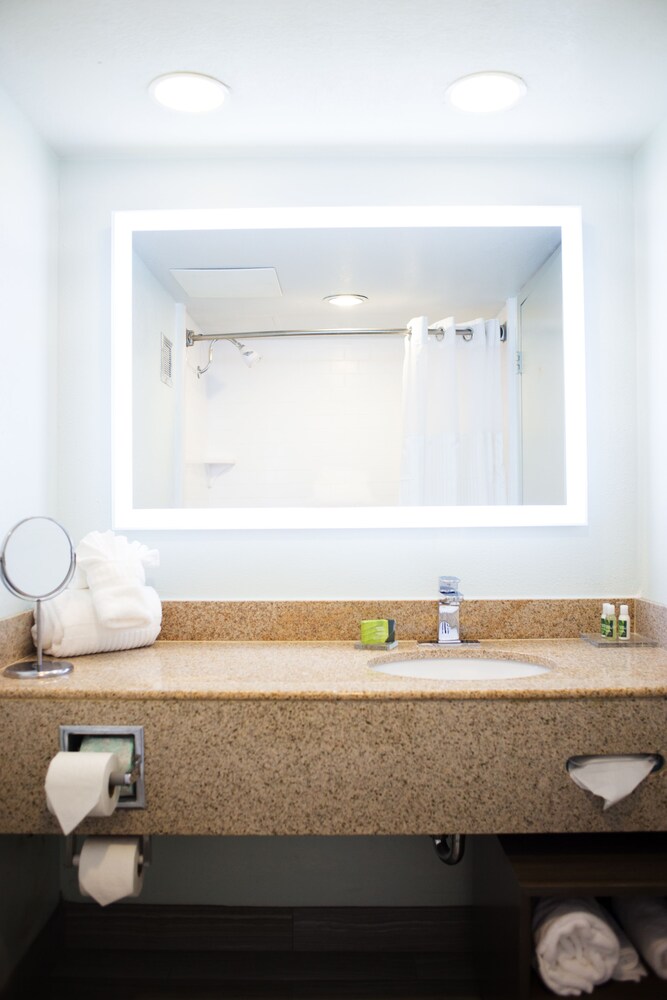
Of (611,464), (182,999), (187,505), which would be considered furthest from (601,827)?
(187,505)

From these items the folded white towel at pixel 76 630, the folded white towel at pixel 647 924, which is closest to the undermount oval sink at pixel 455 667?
the folded white towel at pixel 647 924

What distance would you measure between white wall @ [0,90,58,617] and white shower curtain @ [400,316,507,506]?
0.96 meters

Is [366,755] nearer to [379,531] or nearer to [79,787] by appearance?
[79,787]

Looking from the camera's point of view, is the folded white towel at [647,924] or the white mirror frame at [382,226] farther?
the white mirror frame at [382,226]

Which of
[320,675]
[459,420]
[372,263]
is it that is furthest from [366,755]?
[372,263]

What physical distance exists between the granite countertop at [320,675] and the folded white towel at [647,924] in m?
0.48

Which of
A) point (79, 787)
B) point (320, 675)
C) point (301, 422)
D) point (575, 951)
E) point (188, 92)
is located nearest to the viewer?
point (79, 787)

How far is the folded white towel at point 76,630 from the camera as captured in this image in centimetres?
179

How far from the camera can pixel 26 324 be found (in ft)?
6.23

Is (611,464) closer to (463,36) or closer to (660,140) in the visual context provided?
(660,140)

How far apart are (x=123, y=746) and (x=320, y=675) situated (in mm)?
421

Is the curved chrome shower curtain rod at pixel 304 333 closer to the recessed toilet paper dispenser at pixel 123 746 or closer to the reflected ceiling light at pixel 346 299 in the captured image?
the reflected ceiling light at pixel 346 299

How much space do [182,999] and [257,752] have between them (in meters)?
0.86

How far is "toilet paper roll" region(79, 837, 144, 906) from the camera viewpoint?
1.50 meters
